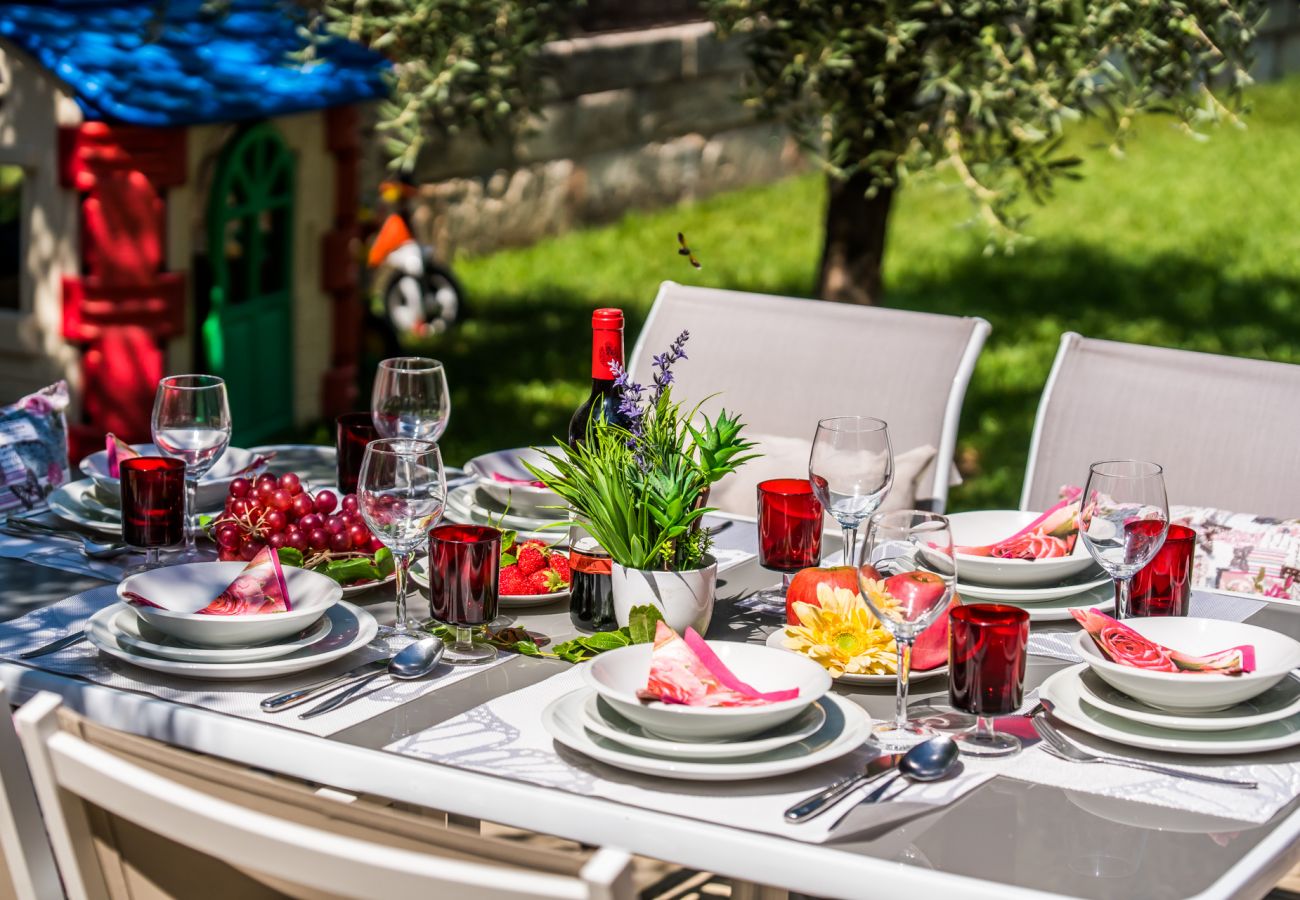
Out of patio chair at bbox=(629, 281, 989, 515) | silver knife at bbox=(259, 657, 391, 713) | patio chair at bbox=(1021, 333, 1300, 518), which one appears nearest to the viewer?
silver knife at bbox=(259, 657, 391, 713)

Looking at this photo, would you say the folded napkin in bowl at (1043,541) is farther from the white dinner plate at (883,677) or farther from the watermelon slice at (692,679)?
the watermelon slice at (692,679)

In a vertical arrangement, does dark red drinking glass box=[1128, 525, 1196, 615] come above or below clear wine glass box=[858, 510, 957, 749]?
below

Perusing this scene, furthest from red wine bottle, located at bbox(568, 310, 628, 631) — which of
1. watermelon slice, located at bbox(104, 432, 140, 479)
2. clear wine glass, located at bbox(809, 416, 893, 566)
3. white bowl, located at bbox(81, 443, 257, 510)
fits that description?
watermelon slice, located at bbox(104, 432, 140, 479)

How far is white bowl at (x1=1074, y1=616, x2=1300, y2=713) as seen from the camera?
1896 mm

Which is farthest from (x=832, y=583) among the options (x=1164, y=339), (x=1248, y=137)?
(x=1248, y=137)

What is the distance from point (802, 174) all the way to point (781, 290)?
3.77 meters

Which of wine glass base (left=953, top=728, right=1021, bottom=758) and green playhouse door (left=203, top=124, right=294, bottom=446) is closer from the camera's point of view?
wine glass base (left=953, top=728, right=1021, bottom=758)

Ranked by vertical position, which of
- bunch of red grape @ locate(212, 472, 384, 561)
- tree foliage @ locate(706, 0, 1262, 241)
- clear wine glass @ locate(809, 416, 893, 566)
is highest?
tree foliage @ locate(706, 0, 1262, 241)

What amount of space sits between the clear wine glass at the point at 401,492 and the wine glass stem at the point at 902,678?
621 mm

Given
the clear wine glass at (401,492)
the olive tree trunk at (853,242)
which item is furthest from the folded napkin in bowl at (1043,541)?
the olive tree trunk at (853,242)

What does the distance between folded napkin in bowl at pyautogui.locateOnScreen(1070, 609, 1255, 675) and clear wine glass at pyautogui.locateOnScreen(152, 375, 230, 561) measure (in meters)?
1.30

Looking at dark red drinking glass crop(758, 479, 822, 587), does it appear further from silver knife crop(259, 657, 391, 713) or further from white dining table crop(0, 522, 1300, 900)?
silver knife crop(259, 657, 391, 713)

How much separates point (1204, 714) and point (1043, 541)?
54cm

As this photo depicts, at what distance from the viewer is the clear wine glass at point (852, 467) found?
90.2 inches
